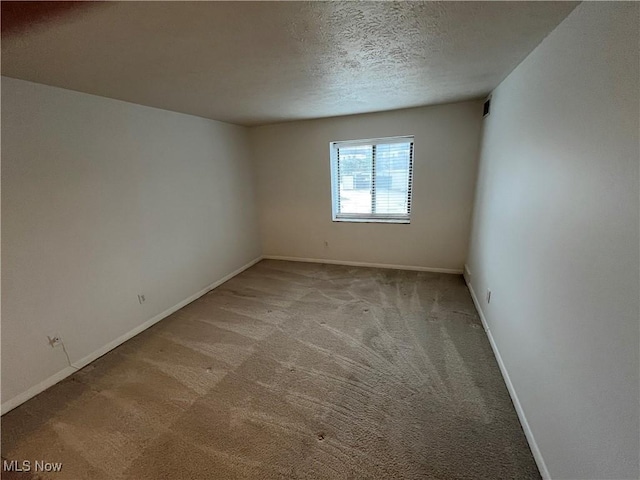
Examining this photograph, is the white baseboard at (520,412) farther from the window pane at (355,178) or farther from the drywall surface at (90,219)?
the drywall surface at (90,219)

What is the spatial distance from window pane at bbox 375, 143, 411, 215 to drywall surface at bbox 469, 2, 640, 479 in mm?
1906

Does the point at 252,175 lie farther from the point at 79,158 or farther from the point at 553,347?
the point at 553,347

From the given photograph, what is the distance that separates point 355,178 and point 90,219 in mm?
3238

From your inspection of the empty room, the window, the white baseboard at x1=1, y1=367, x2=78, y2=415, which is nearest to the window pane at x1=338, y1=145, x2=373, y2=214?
the window

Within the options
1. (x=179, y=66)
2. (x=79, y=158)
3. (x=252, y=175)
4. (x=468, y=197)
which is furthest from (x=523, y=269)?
(x=252, y=175)

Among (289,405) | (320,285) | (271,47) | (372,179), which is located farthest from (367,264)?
(271,47)

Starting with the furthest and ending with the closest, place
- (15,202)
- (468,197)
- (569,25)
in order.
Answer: (468,197) < (15,202) < (569,25)

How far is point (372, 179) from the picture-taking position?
13.5 feet

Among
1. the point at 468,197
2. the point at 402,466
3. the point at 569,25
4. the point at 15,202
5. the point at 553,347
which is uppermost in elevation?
the point at 569,25

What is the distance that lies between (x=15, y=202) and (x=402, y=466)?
2949 millimetres

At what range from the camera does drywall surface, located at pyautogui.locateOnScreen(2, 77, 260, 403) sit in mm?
1904

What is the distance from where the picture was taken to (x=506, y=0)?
1.16 m

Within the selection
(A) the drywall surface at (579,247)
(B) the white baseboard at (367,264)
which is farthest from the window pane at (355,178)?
(A) the drywall surface at (579,247)

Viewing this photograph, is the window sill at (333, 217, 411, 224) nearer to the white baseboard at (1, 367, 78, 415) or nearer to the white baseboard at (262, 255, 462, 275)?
the white baseboard at (262, 255, 462, 275)
